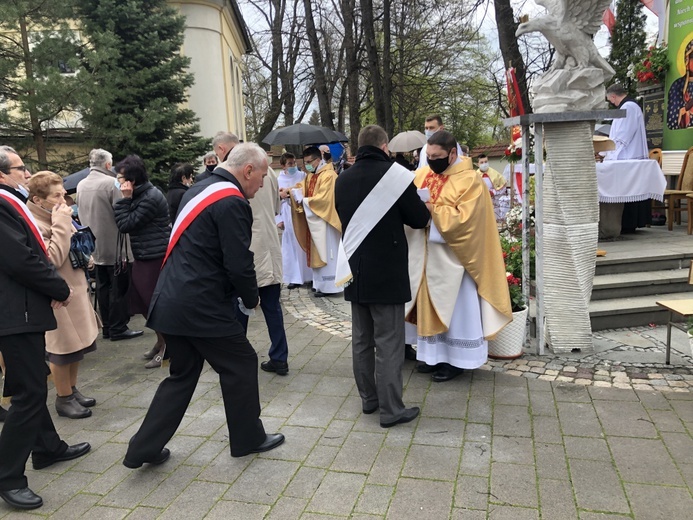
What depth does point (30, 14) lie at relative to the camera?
8500mm

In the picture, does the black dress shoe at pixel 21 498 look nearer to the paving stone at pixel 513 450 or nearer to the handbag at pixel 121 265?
the paving stone at pixel 513 450

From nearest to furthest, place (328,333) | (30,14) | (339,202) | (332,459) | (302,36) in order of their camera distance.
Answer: (332,459), (339,202), (328,333), (30,14), (302,36)

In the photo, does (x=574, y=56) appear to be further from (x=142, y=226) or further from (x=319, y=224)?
(x=142, y=226)

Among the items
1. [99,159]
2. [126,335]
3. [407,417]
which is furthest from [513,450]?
[99,159]

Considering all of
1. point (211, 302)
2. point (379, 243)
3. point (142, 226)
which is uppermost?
point (142, 226)

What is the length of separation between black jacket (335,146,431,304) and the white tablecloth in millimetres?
4610

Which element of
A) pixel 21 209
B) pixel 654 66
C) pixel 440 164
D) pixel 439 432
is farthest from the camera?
pixel 654 66

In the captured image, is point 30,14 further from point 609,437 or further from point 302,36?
point 302,36

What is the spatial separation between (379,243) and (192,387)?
1438 mm

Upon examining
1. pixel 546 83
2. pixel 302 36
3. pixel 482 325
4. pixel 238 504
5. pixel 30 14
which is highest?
pixel 302 36

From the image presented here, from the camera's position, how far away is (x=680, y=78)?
9.96 m

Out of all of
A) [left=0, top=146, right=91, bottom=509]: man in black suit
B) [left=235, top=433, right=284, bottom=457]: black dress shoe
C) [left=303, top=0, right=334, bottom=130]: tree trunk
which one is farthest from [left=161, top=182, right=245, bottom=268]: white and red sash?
[left=303, top=0, right=334, bottom=130]: tree trunk

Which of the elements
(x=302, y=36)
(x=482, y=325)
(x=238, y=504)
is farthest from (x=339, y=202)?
(x=302, y=36)

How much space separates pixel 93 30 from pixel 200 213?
846cm
